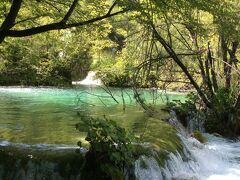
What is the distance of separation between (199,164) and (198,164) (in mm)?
72

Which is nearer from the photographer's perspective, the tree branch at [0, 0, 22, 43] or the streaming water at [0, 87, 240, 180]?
the tree branch at [0, 0, 22, 43]

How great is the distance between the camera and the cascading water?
7249 millimetres

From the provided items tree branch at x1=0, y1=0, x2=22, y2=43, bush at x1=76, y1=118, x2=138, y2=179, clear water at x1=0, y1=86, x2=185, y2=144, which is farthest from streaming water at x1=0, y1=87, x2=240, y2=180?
tree branch at x1=0, y1=0, x2=22, y2=43

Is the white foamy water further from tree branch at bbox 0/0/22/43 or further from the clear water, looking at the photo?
tree branch at bbox 0/0/22/43

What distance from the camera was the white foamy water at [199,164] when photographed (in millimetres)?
7277

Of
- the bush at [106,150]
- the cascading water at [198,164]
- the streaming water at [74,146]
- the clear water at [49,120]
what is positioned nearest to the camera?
the bush at [106,150]

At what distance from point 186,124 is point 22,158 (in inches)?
303

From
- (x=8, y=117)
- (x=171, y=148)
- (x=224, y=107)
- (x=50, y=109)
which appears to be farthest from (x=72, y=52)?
(x=171, y=148)

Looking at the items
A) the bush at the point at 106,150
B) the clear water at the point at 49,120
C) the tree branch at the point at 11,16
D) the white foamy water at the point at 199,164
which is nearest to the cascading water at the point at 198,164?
the white foamy water at the point at 199,164

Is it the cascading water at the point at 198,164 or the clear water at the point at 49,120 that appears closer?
the cascading water at the point at 198,164

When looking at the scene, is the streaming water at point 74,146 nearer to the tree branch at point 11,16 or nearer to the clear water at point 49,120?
the clear water at point 49,120

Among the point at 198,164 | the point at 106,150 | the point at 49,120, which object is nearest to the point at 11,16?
the point at 106,150

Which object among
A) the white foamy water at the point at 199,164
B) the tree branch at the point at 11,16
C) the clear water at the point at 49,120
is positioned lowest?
the white foamy water at the point at 199,164

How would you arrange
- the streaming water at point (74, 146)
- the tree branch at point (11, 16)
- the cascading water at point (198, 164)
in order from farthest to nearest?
the cascading water at point (198, 164) < the streaming water at point (74, 146) < the tree branch at point (11, 16)
